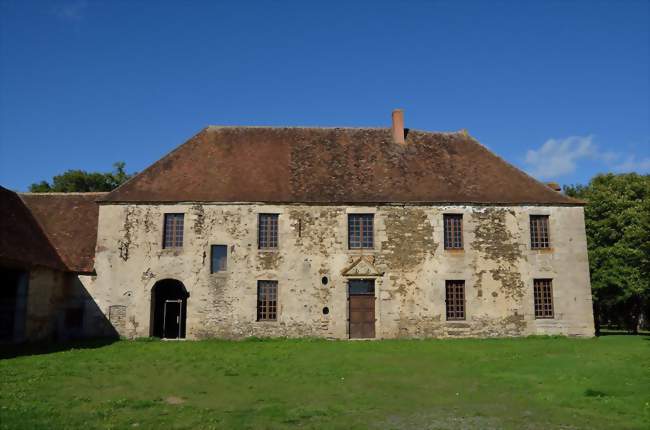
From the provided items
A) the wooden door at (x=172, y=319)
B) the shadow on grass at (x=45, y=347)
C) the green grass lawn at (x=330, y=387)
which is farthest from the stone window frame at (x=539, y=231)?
the shadow on grass at (x=45, y=347)

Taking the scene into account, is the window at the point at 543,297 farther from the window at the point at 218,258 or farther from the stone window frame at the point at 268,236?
the window at the point at 218,258

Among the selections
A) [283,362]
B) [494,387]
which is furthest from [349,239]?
[494,387]

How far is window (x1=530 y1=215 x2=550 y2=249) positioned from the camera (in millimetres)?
23047

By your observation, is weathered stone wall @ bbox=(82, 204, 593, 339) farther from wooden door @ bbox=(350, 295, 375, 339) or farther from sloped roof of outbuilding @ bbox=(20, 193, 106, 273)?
sloped roof of outbuilding @ bbox=(20, 193, 106, 273)

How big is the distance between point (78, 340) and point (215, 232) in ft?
22.6

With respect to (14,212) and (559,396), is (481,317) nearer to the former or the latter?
(559,396)

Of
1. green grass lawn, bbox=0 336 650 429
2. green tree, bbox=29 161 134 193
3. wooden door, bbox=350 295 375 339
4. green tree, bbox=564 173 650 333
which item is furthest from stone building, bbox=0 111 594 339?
green tree, bbox=29 161 134 193

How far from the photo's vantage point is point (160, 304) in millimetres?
22922

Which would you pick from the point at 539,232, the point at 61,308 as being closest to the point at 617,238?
the point at 539,232

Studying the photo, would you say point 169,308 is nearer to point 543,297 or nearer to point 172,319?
point 172,319

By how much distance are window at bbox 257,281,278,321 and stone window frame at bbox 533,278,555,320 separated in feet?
36.7

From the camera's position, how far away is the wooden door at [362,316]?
71.8ft

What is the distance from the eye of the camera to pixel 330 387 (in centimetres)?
1202

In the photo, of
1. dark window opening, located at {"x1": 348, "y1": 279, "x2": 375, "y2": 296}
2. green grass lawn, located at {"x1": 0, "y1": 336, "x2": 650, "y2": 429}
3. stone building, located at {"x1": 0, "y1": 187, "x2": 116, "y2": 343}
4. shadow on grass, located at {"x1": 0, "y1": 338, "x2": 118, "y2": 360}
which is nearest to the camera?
green grass lawn, located at {"x1": 0, "y1": 336, "x2": 650, "y2": 429}
